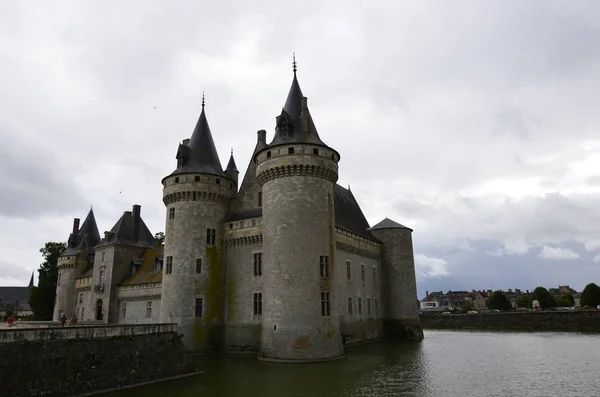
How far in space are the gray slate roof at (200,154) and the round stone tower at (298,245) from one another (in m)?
5.85

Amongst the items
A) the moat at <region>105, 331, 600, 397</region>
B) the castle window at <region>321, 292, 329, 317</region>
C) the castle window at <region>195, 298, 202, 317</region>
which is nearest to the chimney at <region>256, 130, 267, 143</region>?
the castle window at <region>195, 298, 202, 317</region>

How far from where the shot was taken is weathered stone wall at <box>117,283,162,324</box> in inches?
1529

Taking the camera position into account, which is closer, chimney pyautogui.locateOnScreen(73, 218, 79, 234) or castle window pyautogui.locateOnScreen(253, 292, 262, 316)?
castle window pyautogui.locateOnScreen(253, 292, 262, 316)

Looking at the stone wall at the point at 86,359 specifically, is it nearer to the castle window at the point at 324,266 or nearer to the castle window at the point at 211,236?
the castle window at the point at 324,266

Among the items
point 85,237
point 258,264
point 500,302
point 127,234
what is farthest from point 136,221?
point 500,302

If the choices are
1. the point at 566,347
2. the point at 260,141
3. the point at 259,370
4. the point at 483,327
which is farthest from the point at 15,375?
the point at 483,327

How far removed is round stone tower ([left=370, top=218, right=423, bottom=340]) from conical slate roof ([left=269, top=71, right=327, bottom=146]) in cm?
1726

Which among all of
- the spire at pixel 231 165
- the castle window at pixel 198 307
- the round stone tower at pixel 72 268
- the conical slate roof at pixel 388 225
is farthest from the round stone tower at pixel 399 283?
the round stone tower at pixel 72 268

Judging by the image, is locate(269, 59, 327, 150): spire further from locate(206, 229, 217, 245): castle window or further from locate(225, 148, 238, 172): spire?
locate(225, 148, 238, 172): spire

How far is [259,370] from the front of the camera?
23.1 metres

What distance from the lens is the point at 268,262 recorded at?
2794 cm

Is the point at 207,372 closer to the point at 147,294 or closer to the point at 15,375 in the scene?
the point at 15,375

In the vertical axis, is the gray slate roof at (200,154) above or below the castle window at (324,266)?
above

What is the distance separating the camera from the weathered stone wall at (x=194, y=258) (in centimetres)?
3120
